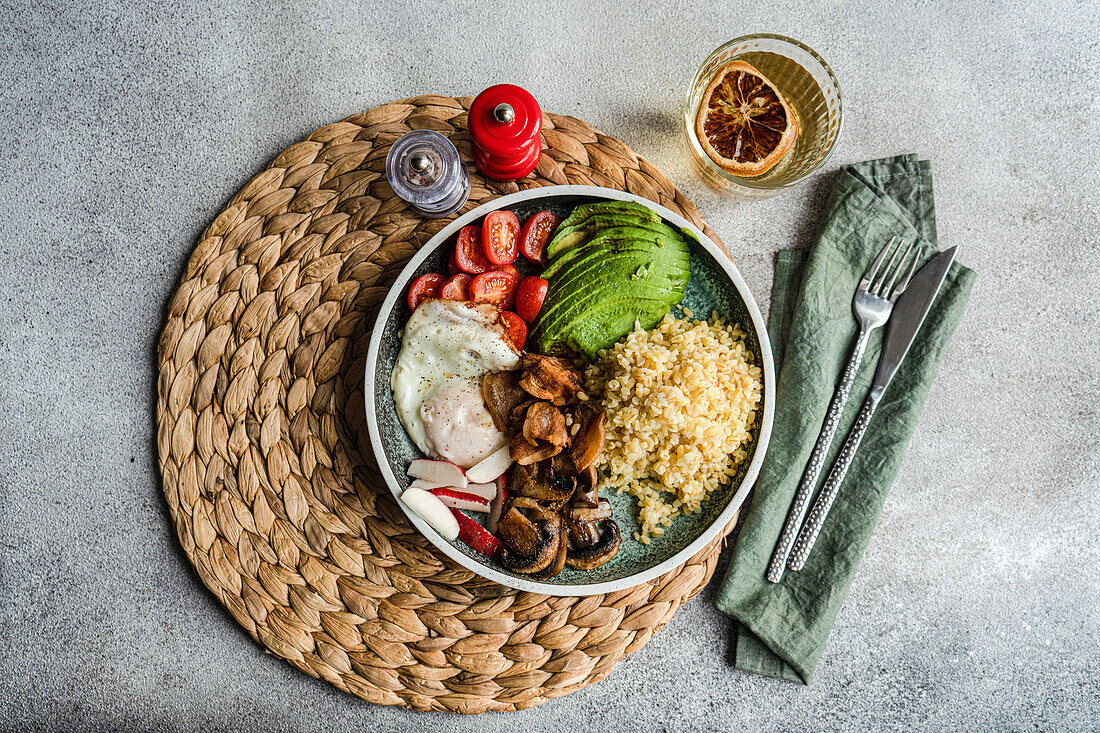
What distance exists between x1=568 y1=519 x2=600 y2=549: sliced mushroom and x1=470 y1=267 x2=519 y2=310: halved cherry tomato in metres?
0.78

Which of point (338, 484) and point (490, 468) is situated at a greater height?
point (490, 468)

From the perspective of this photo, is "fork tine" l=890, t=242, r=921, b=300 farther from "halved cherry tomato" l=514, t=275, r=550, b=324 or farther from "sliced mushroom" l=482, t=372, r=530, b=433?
"sliced mushroom" l=482, t=372, r=530, b=433

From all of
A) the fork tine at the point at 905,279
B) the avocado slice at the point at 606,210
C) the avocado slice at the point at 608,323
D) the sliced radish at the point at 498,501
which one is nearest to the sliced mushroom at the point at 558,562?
the sliced radish at the point at 498,501

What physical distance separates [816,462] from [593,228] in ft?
3.79

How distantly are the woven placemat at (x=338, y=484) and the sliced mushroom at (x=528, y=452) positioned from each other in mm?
492

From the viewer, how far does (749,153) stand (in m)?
2.25

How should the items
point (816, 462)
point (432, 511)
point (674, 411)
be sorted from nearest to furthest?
point (674, 411) < point (432, 511) < point (816, 462)

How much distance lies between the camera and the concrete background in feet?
7.70

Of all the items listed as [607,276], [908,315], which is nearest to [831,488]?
[908,315]

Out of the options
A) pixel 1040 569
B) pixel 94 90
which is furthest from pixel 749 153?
pixel 94 90

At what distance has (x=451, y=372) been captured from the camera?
6.78 ft

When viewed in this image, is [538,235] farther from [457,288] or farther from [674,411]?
[674,411]

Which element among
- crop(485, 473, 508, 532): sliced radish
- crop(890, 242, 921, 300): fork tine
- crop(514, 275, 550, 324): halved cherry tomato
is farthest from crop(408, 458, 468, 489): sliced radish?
crop(890, 242, 921, 300): fork tine

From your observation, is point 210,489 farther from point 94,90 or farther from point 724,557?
point 724,557
